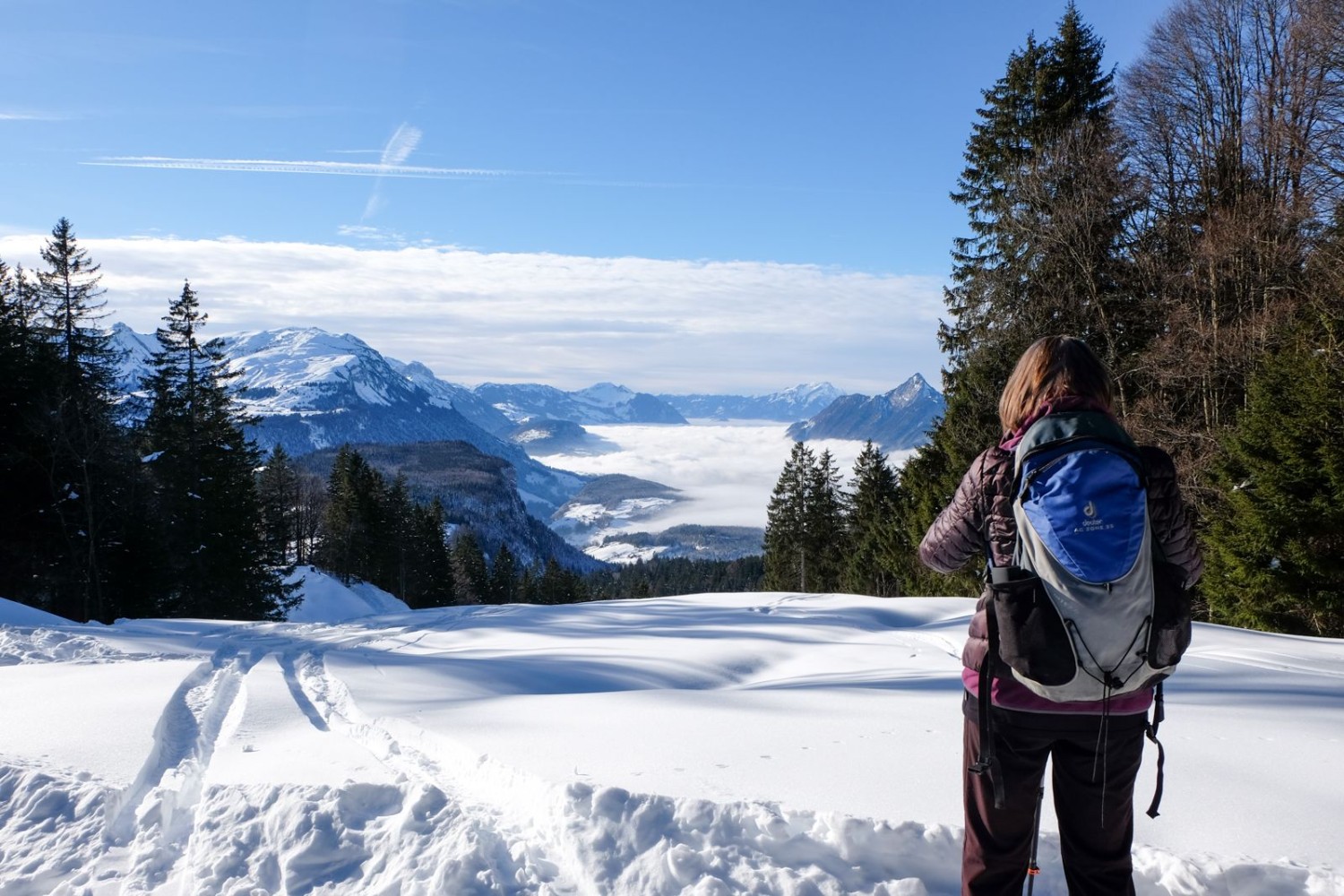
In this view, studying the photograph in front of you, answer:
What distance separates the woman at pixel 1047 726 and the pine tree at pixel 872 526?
32.7 metres

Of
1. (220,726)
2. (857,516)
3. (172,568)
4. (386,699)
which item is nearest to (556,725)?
(386,699)

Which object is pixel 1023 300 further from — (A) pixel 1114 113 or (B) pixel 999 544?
(B) pixel 999 544

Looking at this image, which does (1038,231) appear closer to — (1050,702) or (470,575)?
(1050,702)

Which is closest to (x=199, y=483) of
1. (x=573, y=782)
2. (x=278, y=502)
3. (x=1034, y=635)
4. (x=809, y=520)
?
(x=278, y=502)

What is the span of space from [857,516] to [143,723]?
127ft

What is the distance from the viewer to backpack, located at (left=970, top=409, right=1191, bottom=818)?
2.58 meters

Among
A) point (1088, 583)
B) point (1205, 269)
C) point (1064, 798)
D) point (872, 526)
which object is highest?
point (1205, 269)

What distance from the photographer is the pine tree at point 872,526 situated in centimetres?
3653

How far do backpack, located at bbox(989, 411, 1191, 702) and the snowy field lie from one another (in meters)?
1.54

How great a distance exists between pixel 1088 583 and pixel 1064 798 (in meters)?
0.87

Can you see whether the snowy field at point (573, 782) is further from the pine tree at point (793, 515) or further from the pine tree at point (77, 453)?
the pine tree at point (793, 515)

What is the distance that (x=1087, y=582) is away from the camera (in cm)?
259

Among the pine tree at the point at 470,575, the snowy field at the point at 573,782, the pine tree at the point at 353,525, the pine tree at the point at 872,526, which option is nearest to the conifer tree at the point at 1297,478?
the snowy field at the point at 573,782

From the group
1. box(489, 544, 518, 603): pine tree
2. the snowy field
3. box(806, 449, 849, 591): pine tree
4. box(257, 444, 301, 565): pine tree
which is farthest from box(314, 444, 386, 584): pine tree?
the snowy field
